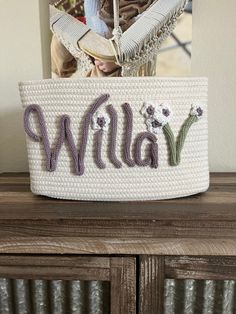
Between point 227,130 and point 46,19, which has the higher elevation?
point 46,19

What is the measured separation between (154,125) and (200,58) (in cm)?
37

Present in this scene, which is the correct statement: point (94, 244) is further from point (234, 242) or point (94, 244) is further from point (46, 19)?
point (46, 19)

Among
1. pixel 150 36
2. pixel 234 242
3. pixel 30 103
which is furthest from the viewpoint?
pixel 150 36

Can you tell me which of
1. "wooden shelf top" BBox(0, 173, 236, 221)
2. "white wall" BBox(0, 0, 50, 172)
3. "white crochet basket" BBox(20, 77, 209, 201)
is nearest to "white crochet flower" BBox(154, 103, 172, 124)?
"white crochet basket" BBox(20, 77, 209, 201)

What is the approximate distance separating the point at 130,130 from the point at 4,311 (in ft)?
1.22

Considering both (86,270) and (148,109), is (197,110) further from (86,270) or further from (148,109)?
(86,270)

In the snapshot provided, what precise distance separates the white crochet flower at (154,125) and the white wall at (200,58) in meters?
0.35

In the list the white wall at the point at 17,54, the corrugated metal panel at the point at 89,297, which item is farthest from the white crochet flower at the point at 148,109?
the white wall at the point at 17,54

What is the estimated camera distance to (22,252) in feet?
2.03

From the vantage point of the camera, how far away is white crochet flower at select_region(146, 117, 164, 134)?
68 cm

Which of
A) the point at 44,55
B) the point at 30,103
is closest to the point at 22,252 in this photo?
the point at 30,103

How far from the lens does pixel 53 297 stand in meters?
0.65

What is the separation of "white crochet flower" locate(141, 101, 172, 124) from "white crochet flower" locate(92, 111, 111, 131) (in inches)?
2.5

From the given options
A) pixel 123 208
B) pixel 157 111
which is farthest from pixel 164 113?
pixel 123 208
